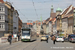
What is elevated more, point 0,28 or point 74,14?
point 74,14

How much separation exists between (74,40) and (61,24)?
65.0 metres

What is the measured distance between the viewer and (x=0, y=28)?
60.3 metres

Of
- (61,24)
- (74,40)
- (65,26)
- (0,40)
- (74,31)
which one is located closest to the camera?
(0,40)

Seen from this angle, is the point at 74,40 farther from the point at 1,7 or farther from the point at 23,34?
the point at 1,7

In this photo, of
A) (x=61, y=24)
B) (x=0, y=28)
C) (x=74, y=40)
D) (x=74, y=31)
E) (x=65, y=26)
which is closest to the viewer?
(x=74, y=40)

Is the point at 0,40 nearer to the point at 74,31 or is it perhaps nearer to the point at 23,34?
the point at 23,34

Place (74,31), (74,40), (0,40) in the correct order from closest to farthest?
1. (0,40)
2. (74,40)
3. (74,31)

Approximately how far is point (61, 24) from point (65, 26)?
328 inches

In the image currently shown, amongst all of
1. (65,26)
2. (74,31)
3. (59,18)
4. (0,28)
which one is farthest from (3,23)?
(59,18)

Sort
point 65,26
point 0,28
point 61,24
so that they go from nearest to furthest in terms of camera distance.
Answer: point 0,28 < point 65,26 < point 61,24

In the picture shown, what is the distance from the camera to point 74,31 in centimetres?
7212

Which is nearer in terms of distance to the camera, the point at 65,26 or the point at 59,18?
the point at 65,26

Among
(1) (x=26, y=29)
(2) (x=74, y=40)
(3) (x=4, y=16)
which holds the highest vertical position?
(3) (x=4, y=16)

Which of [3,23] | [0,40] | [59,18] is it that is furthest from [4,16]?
[59,18]
